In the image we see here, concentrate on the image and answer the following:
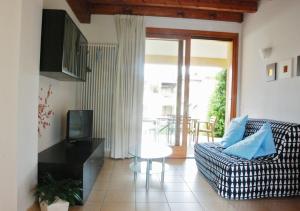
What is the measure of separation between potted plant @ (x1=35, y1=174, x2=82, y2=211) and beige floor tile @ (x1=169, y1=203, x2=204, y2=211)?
0.97 meters

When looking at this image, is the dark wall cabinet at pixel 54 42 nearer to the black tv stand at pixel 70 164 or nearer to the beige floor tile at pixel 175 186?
the black tv stand at pixel 70 164

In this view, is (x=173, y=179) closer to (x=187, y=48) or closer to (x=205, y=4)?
(x=187, y=48)

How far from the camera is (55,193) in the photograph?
2.25 meters

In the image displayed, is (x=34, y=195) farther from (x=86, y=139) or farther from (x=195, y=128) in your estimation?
(x=195, y=128)

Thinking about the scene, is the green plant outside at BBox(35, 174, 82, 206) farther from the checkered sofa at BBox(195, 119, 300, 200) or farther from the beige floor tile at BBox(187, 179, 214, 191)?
the checkered sofa at BBox(195, 119, 300, 200)

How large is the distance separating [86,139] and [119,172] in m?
0.73

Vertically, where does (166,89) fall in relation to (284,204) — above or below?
above

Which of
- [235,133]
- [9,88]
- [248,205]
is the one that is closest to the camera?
[9,88]

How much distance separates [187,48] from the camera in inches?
184

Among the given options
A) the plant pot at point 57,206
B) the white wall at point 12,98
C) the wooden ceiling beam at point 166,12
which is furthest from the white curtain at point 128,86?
the white wall at point 12,98

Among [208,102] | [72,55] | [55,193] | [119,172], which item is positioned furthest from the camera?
[208,102]

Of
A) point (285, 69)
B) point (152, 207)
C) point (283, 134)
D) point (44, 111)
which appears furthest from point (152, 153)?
point (285, 69)

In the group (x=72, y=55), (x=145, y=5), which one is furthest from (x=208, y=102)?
(x=72, y=55)

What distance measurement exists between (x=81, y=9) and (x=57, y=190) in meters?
2.85
